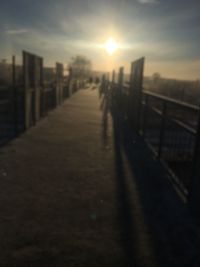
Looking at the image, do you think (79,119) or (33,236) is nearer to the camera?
(33,236)

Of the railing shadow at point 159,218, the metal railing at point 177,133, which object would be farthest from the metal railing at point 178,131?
the railing shadow at point 159,218

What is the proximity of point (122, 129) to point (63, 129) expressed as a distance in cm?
192

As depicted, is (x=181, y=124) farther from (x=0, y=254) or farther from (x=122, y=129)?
(x=122, y=129)

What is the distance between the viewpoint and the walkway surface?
226cm

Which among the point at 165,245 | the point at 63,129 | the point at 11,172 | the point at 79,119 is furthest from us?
the point at 79,119

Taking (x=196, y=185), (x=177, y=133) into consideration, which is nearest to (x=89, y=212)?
(x=196, y=185)

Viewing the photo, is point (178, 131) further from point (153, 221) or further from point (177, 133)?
point (153, 221)

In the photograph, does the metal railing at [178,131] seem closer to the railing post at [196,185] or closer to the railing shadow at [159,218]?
the railing post at [196,185]

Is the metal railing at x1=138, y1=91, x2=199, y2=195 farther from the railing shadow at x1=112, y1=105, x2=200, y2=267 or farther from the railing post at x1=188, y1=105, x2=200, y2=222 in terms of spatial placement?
the railing shadow at x1=112, y1=105, x2=200, y2=267

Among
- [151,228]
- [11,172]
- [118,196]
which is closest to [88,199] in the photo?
[118,196]

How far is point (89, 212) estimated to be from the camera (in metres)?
2.97

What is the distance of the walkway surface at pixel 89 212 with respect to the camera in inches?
88.9

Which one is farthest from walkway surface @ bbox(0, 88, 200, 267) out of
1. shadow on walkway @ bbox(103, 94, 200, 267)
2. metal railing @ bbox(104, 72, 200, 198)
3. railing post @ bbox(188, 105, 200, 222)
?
metal railing @ bbox(104, 72, 200, 198)

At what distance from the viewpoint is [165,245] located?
2438 millimetres
